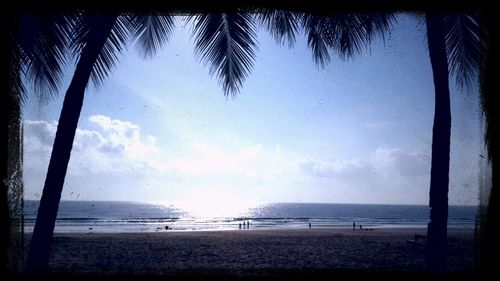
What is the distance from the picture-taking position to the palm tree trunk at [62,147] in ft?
14.2

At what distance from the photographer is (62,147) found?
14.4 feet

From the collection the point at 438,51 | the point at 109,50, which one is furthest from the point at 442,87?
the point at 109,50

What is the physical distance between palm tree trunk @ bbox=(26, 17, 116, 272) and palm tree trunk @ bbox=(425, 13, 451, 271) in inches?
160

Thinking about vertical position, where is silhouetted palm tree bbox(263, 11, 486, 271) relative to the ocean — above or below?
above

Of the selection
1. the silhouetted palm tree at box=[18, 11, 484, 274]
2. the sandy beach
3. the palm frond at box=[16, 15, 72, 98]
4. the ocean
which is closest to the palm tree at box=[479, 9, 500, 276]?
the ocean

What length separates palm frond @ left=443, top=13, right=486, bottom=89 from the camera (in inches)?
200

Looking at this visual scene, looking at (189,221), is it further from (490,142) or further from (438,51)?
(490,142)

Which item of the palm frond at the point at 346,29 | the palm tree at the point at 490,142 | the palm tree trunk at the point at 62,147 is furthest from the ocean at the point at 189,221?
the palm frond at the point at 346,29

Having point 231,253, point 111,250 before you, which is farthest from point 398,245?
point 111,250

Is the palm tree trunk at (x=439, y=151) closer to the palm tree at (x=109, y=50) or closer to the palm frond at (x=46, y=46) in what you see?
the palm tree at (x=109, y=50)

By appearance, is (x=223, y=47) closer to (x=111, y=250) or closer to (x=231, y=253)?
(x=231, y=253)

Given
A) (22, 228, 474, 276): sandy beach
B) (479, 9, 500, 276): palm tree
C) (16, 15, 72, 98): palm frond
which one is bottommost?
(22, 228, 474, 276): sandy beach

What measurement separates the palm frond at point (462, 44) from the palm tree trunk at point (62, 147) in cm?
440

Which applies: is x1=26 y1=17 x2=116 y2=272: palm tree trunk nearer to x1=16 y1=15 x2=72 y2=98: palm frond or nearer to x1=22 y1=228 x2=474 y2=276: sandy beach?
x1=16 y1=15 x2=72 y2=98: palm frond
